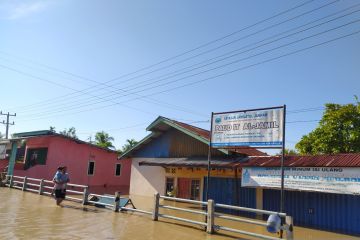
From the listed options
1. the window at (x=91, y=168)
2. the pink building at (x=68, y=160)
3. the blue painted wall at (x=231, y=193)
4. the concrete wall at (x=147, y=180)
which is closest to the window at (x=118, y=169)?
the pink building at (x=68, y=160)

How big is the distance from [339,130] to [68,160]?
22.1 meters

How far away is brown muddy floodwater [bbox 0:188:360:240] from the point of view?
981 cm

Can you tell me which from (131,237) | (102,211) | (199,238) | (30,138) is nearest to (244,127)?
(199,238)

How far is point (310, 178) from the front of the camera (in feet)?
46.4

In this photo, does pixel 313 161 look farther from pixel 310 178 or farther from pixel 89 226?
pixel 89 226

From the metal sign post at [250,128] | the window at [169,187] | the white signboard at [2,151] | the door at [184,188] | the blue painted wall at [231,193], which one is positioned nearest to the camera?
the metal sign post at [250,128]

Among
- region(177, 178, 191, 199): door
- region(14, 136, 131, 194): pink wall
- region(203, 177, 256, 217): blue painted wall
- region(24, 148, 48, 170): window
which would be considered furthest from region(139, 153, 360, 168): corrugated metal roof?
region(24, 148, 48, 170): window

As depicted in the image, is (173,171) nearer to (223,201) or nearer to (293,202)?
(223,201)

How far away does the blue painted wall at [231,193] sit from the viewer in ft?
58.0

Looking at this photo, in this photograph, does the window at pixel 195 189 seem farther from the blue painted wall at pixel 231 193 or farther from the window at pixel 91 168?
the window at pixel 91 168

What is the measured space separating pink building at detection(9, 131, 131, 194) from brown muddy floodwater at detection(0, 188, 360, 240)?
12.0 m

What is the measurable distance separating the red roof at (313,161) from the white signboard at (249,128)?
346cm

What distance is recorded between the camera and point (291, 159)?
16.0 m

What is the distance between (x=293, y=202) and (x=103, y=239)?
32.8ft
